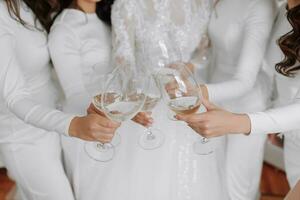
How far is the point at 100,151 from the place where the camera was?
1.28 metres

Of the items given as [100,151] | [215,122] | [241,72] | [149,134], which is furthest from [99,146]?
[241,72]

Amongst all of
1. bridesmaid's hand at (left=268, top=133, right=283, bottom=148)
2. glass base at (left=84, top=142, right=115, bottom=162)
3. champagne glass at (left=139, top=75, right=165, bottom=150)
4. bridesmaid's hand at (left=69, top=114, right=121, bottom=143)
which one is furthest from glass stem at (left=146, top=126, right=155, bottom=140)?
bridesmaid's hand at (left=268, top=133, right=283, bottom=148)

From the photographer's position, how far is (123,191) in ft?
3.90

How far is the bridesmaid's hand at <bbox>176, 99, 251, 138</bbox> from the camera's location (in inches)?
42.4

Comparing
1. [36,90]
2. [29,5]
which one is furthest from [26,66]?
[29,5]

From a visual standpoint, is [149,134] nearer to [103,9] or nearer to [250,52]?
[250,52]

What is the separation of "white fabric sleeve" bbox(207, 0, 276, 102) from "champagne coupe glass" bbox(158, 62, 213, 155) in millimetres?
189

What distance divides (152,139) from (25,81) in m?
0.47

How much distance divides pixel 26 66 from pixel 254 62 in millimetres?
744

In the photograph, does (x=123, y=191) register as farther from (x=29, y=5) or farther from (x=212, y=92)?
(x=29, y=5)

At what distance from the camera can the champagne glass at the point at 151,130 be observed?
1150 millimetres

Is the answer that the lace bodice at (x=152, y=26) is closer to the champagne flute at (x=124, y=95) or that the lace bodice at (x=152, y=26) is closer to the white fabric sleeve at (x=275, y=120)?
the champagne flute at (x=124, y=95)

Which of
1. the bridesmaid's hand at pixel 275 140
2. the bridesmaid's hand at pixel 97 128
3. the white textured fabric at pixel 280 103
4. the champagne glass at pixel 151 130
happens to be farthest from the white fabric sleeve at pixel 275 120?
the bridesmaid's hand at pixel 275 140

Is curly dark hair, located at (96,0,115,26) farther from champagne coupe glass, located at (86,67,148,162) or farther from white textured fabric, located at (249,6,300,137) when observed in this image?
white textured fabric, located at (249,6,300,137)
